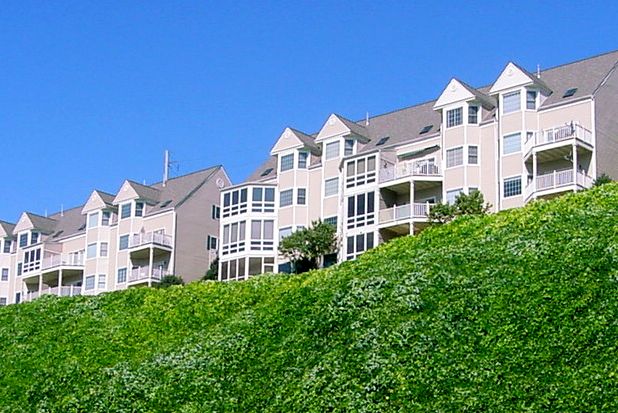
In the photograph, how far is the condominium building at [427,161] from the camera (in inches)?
1806

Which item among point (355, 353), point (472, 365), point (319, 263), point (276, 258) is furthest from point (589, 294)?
point (276, 258)

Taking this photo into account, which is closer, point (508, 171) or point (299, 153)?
point (508, 171)

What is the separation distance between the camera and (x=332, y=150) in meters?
56.1

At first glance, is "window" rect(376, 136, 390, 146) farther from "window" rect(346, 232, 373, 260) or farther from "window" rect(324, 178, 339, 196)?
"window" rect(346, 232, 373, 260)

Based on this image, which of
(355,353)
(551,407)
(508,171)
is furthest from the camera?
(508,171)

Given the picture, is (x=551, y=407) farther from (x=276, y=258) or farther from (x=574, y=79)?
(x=276, y=258)

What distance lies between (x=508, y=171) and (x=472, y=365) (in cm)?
3029

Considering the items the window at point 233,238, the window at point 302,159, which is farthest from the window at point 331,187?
the window at point 233,238

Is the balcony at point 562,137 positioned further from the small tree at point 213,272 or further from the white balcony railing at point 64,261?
→ the white balcony railing at point 64,261

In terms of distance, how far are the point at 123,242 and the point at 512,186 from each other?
91.2 ft

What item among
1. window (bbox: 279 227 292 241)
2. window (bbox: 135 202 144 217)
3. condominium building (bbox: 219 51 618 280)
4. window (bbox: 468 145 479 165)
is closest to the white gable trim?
condominium building (bbox: 219 51 618 280)

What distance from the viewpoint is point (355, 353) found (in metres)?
19.4

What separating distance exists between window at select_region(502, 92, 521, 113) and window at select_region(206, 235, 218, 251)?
22463 mm

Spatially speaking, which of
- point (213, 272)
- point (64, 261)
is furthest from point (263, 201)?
point (64, 261)
